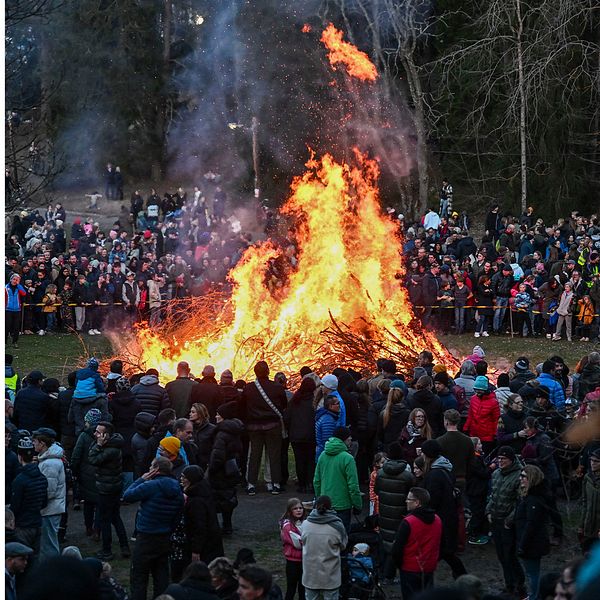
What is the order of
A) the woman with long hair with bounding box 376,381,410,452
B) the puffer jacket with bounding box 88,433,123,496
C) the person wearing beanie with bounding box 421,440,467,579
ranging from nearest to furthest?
1. the person wearing beanie with bounding box 421,440,467,579
2. the puffer jacket with bounding box 88,433,123,496
3. the woman with long hair with bounding box 376,381,410,452

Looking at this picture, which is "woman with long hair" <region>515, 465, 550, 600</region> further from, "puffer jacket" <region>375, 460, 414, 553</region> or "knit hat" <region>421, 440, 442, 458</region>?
"puffer jacket" <region>375, 460, 414, 553</region>

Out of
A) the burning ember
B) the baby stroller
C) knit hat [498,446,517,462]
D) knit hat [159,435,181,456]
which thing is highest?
the burning ember

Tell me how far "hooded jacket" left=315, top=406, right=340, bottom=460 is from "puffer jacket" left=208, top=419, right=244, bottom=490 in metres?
1.37

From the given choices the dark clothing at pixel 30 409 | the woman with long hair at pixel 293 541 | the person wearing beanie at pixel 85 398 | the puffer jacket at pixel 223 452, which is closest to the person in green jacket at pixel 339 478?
the puffer jacket at pixel 223 452

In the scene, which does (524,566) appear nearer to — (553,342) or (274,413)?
(274,413)

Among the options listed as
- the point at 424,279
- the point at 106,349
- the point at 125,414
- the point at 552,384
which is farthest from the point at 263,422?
the point at 424,279

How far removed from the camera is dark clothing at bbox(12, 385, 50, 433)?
14.1 metres

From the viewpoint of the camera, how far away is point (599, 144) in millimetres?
35594

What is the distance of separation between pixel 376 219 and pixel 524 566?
12.8 m

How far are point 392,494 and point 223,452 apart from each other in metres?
2.05

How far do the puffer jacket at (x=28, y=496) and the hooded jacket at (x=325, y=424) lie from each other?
378cm

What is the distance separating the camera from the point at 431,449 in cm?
1111

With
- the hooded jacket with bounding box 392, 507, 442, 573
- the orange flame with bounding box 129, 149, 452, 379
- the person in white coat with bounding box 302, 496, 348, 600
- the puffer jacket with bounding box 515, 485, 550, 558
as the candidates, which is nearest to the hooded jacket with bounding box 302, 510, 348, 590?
the person in white coat with bounding box 302, 496, 348, 600

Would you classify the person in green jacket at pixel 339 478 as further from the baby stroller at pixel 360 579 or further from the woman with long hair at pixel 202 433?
the woman with long hair at pixel 202 433
